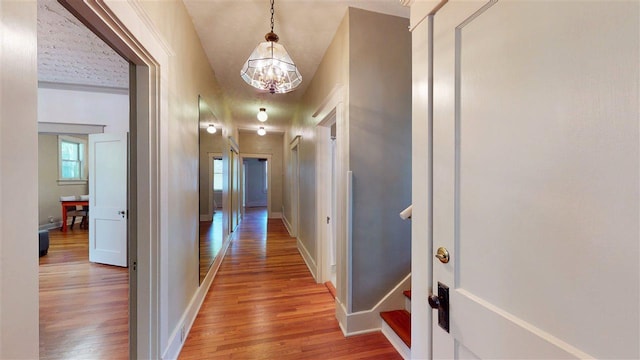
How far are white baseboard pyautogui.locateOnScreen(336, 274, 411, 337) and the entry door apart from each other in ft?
4.02

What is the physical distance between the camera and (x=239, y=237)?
16.9 ft

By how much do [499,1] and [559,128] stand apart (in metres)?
0.43

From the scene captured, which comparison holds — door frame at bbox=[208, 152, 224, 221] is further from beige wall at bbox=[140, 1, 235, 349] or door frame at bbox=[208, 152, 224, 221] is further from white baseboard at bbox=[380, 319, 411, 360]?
white baseboard at bbox=[380, 319, 411, 360]

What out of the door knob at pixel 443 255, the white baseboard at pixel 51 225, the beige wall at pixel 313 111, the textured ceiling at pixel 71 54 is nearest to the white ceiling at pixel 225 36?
the textured ceiling at pixel 71 54

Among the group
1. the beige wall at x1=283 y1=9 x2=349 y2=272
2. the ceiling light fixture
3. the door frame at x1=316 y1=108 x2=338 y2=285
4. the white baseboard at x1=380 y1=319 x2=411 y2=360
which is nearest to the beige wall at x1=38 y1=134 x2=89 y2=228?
the beige wall at x1=283 y1=9 x2=349 y2=272

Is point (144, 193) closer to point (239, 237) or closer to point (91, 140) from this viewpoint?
point (91, 140)

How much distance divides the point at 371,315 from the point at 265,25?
2772mm

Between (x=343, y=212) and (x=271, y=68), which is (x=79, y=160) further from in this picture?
(x=343, y=212)

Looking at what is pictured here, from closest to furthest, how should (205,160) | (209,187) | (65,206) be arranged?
(205,160) < (209,187) < (65,206)

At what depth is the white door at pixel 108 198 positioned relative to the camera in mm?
3416

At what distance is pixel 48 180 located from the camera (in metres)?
5.53

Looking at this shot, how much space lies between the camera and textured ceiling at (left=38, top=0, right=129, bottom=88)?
6.97 feet

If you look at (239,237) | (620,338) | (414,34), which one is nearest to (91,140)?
(239,237)

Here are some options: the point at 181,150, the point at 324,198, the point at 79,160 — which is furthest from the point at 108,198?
the point at 79,160
